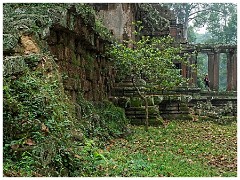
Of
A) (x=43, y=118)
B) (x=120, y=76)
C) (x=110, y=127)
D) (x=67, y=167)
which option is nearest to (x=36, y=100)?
(x=43, y=118)

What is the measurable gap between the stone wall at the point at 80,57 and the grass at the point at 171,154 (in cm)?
163

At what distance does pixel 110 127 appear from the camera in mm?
10258

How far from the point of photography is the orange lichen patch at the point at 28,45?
6.37 metres

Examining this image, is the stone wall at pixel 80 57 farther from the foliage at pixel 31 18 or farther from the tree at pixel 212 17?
the tree at pixel 212 17

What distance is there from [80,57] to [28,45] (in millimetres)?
3696

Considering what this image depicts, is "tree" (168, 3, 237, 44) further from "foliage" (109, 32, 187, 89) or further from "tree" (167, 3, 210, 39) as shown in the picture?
"foliage" (109, 32, 187, 89)

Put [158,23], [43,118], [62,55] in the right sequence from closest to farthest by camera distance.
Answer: [43,118], [62,55], [158,23]

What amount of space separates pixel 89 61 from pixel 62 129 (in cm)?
591

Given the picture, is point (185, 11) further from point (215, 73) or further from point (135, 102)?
point (135, 102)

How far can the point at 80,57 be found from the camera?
397 inches

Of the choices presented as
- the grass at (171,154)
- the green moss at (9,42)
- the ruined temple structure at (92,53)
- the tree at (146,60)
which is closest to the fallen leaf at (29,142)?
Answer: the grass at (171,154)

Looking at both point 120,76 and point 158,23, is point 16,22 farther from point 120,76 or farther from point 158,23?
point 158,23

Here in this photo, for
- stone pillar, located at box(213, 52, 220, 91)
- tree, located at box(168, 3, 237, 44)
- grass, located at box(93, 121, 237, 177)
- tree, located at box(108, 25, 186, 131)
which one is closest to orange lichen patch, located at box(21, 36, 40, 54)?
grass, located at box(93, 121, 237, 177)

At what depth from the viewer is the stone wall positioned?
829cm
